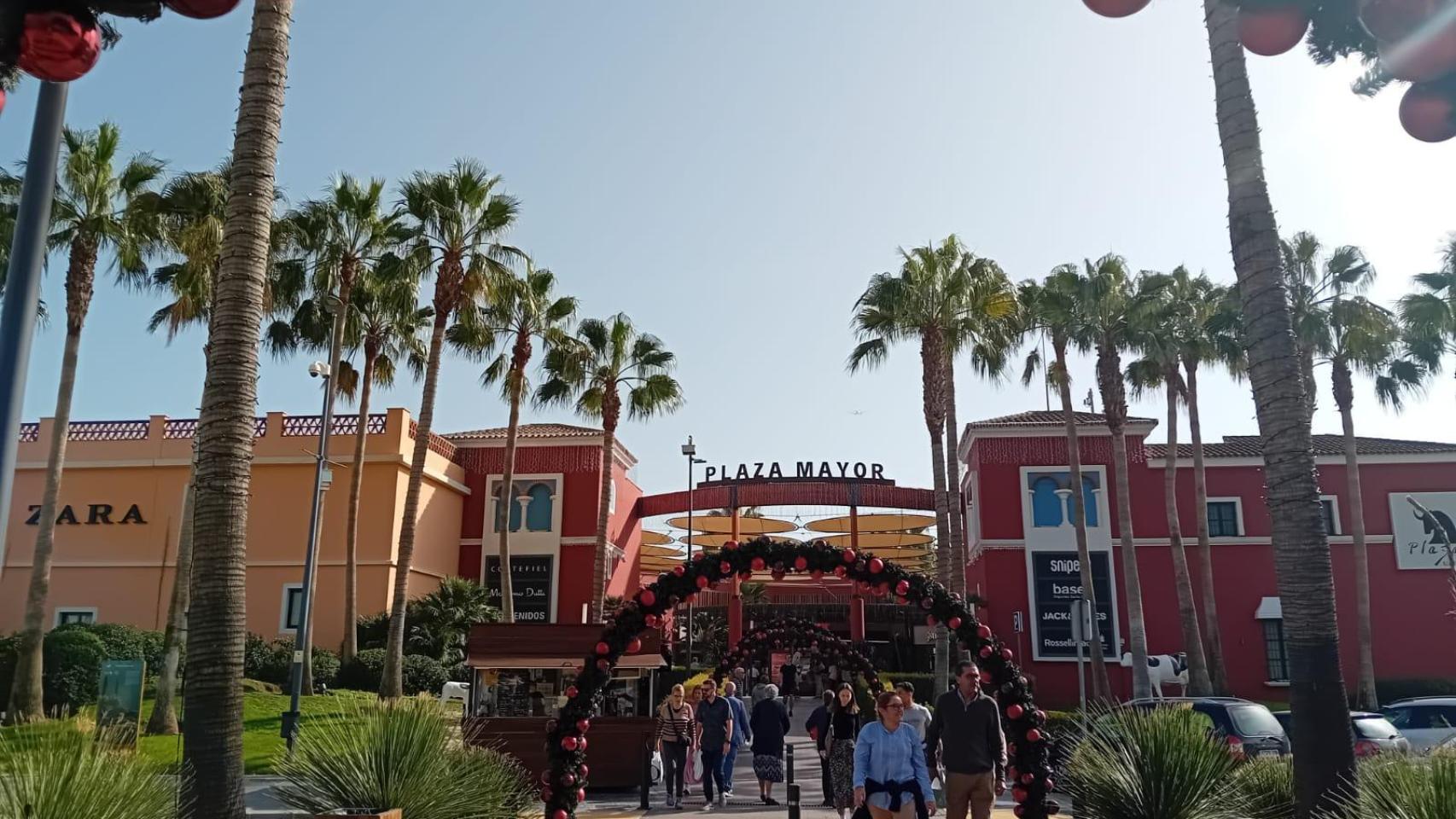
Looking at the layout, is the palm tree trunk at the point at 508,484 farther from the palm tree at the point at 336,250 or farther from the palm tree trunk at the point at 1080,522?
the palm tree trunk at the point at 1080,522

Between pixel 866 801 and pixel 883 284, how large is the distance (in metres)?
18.1

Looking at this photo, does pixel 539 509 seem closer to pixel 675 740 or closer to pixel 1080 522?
pixel 1080 522

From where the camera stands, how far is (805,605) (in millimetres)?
54406

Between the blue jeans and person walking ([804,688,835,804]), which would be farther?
the blue jeans

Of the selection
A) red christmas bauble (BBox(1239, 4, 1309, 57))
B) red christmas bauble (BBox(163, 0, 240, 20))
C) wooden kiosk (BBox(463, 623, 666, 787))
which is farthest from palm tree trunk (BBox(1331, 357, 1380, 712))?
red christmas bauble (BBox(163, 0, 240, 20))

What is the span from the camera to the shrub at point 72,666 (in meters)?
23.3

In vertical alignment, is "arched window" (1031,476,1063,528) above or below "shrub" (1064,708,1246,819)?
above

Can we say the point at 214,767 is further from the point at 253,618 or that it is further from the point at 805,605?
the point at 805,605

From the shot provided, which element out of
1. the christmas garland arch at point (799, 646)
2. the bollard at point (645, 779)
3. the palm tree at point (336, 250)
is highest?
the palm tree at point (336, 250)

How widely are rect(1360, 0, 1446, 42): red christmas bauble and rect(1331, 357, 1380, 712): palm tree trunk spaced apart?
27.0m

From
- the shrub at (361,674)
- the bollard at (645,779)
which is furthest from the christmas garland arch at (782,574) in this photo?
the shrub at (361,674)

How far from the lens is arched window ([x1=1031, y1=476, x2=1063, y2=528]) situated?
33875mm

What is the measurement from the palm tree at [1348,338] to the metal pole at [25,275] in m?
28.9

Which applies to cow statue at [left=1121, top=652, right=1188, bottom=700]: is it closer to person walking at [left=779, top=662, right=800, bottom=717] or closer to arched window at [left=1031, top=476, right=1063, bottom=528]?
arched window at [left=1031, top=476, right=1063, bottom=528]
